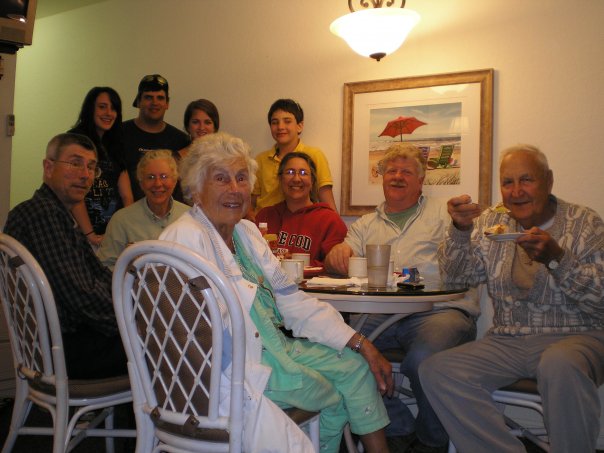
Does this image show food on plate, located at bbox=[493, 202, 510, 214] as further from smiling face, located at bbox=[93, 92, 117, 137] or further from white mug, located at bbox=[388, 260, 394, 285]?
smiling face, located at bbox=[93, 92, 117, 137]

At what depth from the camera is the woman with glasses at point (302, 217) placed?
10.1 feet

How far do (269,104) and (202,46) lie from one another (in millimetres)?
770

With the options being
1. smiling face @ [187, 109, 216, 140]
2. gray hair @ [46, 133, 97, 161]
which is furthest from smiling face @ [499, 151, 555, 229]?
smiling face @ [187, 109, 216, 140]

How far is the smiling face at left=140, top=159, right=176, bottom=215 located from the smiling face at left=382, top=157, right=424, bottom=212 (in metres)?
1.20

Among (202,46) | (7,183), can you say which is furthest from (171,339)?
(202,46)

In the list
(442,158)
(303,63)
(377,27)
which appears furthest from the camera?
(303,63)

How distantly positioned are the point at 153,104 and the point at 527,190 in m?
2.57

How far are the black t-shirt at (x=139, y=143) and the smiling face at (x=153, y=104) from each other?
0.33 ft

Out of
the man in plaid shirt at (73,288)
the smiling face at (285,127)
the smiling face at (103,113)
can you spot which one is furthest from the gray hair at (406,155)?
the smiling face at (103,113)

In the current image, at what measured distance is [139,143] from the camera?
3818 mm

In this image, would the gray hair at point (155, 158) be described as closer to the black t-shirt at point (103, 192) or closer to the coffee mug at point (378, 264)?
the black t-shirt at point (103, 192)

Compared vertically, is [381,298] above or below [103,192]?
below

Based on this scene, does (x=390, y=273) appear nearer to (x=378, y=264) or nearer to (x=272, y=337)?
(x=378, y=264)

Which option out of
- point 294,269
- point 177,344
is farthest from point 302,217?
point 177,344
